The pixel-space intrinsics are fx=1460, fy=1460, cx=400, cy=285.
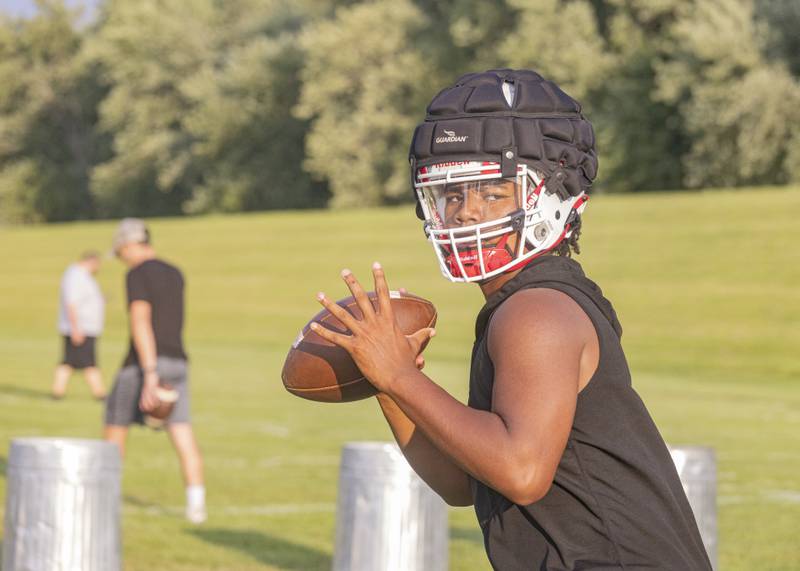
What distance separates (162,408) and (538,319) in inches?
285

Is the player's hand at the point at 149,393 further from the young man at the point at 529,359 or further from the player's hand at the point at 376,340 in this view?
the player's hand at the point at 376,340

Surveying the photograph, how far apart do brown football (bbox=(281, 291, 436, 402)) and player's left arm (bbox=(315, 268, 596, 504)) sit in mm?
754

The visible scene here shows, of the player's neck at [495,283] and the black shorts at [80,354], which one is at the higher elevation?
the player's neck at [495,283]

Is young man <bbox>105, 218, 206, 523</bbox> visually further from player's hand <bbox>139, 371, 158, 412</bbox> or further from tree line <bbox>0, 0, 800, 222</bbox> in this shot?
tree line <bbox>0, 0, 800, 222</bbox>

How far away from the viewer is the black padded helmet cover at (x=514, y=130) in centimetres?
331

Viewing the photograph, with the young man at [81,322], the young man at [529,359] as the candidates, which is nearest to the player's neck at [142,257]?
the young man at [529,359]

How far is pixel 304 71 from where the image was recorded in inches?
2308

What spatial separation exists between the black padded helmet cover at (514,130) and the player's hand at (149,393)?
672cm

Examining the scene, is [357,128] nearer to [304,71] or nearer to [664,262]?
[304,71]

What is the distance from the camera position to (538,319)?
2969mm

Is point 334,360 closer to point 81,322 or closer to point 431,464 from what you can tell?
point 431,464

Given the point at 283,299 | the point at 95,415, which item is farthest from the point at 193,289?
the point at 95,415

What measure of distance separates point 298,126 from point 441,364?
3982 cm

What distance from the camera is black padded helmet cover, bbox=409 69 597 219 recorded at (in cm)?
331
